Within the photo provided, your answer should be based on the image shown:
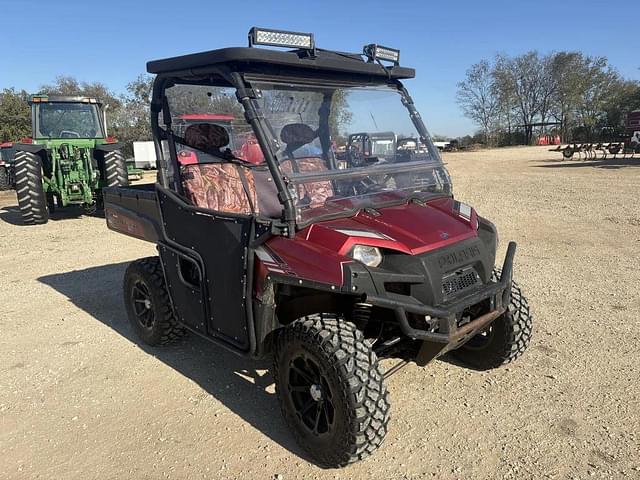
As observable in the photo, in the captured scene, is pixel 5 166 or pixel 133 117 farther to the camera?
pixel 133 117

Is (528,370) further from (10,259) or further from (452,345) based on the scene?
(10,259)

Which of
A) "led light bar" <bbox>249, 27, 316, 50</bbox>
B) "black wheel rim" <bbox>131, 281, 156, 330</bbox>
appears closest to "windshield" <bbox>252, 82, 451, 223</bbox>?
"led light bar" <bbox>249, 27, 316, 50</bbox>

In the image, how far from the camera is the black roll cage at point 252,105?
2.88m

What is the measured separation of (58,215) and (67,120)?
2.13 metres

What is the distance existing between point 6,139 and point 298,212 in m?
35.8

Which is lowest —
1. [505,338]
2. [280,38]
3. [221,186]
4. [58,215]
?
[505,338]

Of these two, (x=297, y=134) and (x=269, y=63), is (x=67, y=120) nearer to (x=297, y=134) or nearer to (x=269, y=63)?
(x=297, y=134)

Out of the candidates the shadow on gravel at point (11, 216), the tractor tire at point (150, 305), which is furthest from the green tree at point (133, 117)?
the tractor tire at point (150, 305)

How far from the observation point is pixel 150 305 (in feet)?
13.9

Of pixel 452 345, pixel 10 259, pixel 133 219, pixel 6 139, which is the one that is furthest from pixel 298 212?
pixel 6 139

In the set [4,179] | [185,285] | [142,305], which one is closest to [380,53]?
[185,285]

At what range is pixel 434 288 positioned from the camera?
9.03ft

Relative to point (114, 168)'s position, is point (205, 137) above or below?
above

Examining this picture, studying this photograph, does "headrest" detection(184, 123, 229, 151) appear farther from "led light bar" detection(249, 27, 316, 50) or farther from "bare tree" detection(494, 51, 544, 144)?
"bare tree" detection(494, 51, 544, 144)
